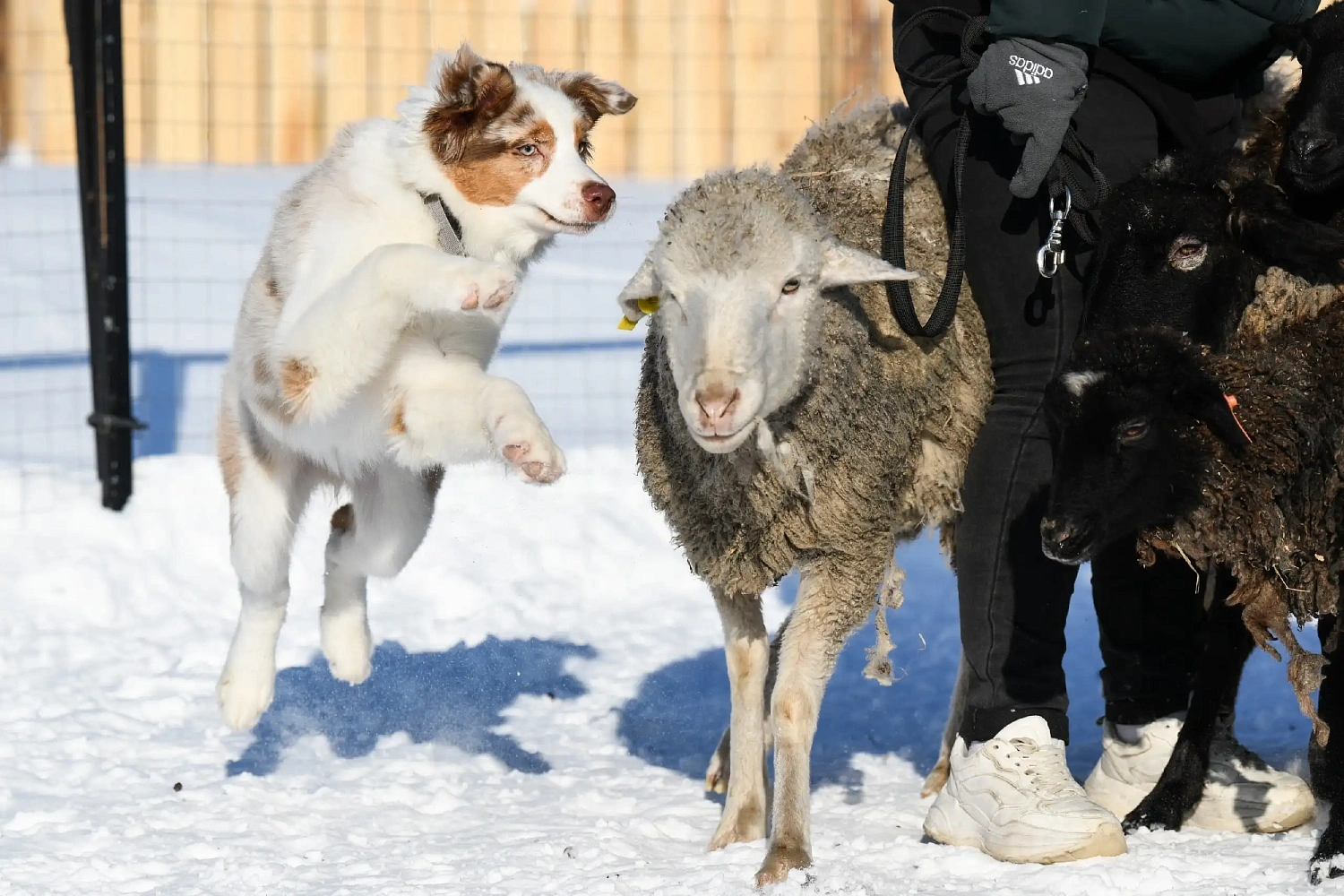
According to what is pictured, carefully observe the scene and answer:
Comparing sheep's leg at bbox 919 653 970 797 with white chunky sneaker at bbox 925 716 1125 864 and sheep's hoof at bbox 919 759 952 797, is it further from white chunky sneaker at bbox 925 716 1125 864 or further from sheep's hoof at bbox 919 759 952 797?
white chunky sneaker at bbox 925 716 1125 864

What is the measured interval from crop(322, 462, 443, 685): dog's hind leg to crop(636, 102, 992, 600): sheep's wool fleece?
27.9 inches

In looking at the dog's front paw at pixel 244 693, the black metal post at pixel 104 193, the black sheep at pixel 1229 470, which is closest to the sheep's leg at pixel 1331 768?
the black sheep at pixel 1229 470


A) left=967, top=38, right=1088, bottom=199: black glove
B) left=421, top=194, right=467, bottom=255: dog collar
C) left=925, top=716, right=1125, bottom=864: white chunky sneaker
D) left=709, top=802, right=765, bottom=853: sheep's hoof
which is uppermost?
left=967, top=38, right=1088, bottom=199: black glove

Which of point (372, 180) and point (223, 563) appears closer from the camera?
point (372, 180)

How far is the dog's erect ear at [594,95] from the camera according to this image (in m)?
4.19

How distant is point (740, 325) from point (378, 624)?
119 inches

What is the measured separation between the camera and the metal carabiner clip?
3748mm

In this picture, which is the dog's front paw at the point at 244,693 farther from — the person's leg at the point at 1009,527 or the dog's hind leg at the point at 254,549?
the person's leg at the point at 1009,527

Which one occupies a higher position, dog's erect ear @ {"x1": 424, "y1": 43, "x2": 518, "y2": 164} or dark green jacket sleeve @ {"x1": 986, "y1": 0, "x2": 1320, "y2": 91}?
dark green jacket sleeve @ {"x1": 986, "y1": 0, "x2": 1320, "y2": 91}

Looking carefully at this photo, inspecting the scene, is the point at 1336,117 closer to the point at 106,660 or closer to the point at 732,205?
the point at 732,205

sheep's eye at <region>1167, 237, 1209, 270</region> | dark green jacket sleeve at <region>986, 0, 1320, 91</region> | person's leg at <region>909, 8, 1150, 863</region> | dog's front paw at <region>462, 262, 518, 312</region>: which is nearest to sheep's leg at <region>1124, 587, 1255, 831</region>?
person's leg at <region>909, 8, 1150, 863</region>

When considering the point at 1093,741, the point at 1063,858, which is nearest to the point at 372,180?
the point at 1063,858

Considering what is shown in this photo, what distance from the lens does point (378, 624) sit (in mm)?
6121

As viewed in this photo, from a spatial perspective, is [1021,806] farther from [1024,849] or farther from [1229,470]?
[1229,470]
